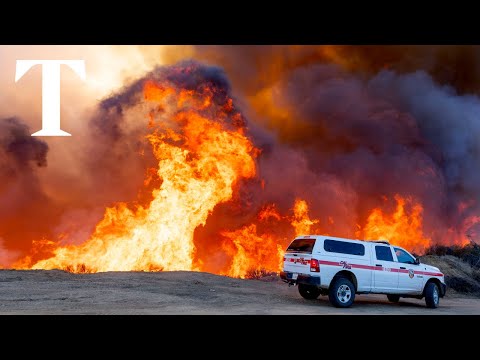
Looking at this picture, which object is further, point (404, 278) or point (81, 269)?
point (81, 269)

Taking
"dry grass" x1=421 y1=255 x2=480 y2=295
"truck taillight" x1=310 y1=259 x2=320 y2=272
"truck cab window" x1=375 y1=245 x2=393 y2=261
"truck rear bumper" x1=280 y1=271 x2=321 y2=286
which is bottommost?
"dry grass" x1=421 y1=255 x2=480 y2=295

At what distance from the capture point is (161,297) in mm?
16984

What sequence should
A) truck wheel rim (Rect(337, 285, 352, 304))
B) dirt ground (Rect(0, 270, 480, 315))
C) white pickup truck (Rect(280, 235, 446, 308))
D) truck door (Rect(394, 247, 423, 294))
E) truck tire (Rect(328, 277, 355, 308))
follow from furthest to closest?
truck door (Rect(394, 247, 423, 294)) < truck wheel rim (Rect(337, 285, 352, 304)) < truck tire (Rect(328, 277, 355, 308)) < white pickup truck (Rect(280, 235, 446, 308)) < dirt ground (Rect(0, 270, 480, 315))

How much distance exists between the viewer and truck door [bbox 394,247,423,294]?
1647cm

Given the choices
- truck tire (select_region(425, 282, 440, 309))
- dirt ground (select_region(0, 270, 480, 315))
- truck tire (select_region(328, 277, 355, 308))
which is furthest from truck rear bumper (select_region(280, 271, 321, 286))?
truck tire (select_region(425, 282, 440, 309))

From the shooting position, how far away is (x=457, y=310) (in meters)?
17.0

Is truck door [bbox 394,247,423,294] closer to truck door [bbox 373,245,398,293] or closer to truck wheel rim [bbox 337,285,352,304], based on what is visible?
truck door [bbox 373,245,398,293]

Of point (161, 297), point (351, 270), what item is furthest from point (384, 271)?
point (161, 297)

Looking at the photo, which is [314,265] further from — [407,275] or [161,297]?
[161,297]

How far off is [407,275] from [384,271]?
1112 millimetres

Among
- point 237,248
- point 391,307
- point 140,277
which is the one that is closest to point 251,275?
point 237,248
